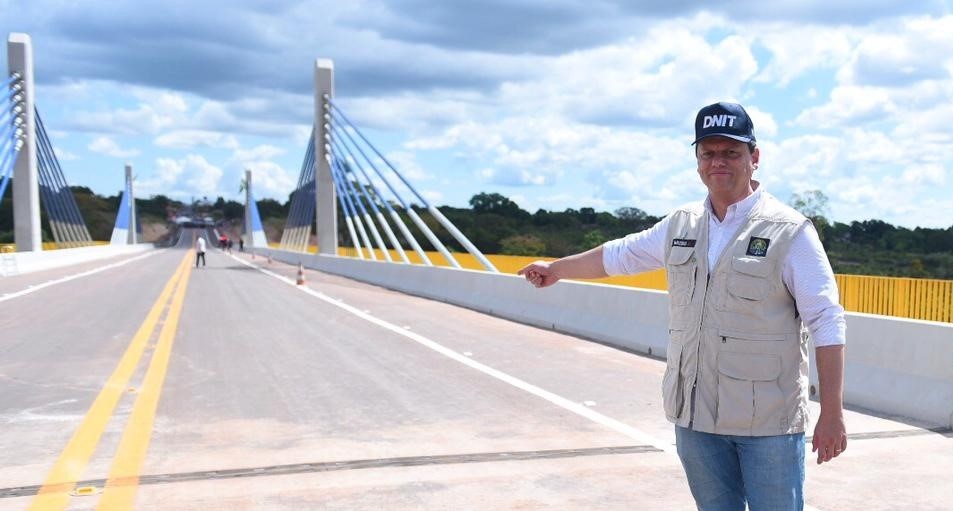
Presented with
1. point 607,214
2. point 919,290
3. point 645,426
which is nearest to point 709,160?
point 645,426

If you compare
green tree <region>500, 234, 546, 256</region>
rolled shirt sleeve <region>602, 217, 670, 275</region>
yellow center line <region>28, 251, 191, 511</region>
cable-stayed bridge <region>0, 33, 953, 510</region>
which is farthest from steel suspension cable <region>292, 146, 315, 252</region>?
rolled shirt sleeve <region>602, 217, 670, 275</region>

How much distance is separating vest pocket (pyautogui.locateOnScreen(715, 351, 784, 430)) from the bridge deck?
2436 millimetres

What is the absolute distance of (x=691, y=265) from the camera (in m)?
3.20

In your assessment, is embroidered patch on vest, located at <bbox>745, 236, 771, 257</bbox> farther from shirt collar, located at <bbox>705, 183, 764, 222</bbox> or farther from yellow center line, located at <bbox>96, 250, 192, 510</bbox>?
yellow center line, located at <bbox>96, 250, 192, 510</bbox>

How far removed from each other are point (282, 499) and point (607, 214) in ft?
318

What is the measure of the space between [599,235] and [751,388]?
235 feet

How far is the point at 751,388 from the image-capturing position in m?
3.05

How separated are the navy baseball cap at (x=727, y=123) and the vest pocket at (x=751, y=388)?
0.70 m

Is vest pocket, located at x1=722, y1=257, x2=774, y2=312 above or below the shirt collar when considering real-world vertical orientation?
below

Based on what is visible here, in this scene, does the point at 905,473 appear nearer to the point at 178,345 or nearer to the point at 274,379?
A: the point at 274,379

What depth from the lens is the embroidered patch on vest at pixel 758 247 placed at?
120 inches

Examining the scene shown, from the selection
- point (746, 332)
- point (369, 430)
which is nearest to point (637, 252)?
point (746, 332)

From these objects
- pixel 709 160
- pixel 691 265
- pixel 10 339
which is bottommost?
pixel 10 339

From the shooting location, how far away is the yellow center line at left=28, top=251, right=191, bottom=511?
18.0ft
